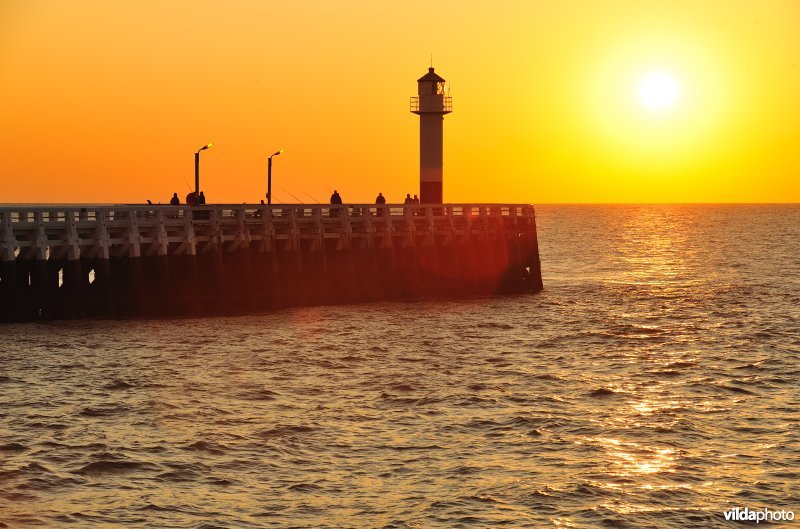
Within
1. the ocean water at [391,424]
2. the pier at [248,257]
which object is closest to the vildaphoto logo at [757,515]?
the ocean water at [391,424]

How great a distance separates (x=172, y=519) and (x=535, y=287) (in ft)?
128

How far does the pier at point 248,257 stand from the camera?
3256 centimetres

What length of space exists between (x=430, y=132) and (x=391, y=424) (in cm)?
3421

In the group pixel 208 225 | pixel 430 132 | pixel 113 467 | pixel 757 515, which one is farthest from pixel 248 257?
pixel 757 515

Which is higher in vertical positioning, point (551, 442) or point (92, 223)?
point (92, 223)

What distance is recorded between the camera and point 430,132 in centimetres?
5259

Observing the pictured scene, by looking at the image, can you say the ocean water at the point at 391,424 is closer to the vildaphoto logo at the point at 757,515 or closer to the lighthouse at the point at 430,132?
the vildaphoto logo at the point at 757,515

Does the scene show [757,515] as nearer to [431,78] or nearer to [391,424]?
[391,424]

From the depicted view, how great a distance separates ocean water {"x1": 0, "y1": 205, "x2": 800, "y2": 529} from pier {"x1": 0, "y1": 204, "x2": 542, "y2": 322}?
144 cm

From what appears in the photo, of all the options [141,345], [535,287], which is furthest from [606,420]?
[535,287]

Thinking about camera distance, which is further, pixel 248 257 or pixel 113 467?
pixel 248 257

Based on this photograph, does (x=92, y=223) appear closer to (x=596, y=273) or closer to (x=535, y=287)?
(x=535, y=287)

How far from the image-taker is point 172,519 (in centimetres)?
1400

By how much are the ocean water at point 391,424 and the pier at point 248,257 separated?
1435mm
